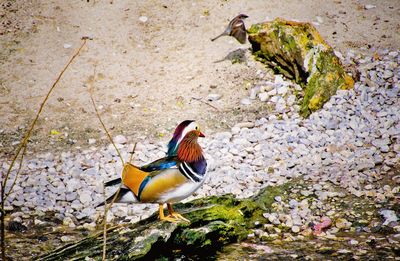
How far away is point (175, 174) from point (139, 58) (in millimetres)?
4703

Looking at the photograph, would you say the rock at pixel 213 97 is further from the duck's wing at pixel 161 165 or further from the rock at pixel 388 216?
the duck's wing at pixel 161 165

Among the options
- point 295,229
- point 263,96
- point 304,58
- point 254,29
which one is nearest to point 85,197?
point 295,229

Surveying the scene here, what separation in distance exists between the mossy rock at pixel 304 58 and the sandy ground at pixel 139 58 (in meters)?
0.37

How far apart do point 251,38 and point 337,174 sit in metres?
3.13

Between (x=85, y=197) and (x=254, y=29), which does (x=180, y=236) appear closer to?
(x=85, y=197)

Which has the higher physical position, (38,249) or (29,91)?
(29,91)

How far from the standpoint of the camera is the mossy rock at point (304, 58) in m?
7.35

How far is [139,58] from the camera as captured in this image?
8859 millimetres

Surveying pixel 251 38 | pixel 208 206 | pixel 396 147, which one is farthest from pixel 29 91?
pixel 396 147

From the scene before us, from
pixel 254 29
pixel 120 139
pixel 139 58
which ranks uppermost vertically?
pixel 254 29

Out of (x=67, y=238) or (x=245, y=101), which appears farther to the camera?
(x=245, y=101)

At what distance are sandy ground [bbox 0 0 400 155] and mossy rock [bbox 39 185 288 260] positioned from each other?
2.22 metres

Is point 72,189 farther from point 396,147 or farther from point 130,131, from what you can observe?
point 396,147

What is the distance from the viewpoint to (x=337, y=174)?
6023 mm
